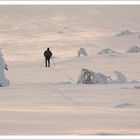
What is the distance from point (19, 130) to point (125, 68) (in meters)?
16.3

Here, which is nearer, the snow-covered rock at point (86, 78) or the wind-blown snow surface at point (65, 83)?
the wind-blown snow surface at point (65, 83)

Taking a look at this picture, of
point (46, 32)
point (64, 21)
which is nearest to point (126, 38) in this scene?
point (46, 32)

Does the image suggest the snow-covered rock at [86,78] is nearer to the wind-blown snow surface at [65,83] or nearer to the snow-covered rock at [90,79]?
the snow-covered rock at [90,79]

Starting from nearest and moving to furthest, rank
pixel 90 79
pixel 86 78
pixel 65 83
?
pixel 90 79
pixel 86 78
pixel 65 83

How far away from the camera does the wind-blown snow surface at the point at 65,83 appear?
322 inches

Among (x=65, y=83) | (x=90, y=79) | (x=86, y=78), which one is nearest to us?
(x=90, y=79)

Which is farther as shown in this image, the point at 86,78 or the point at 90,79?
the point at 86,78

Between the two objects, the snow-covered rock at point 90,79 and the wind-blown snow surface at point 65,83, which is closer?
the wind-blown snow surface at point 65,83

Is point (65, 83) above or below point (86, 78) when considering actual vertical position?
below

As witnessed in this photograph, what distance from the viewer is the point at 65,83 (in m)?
17.1

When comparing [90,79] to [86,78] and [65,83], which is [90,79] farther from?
[65,83]

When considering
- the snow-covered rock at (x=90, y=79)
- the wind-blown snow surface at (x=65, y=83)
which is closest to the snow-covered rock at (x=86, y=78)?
the snow-covered rock at (x=90, y=79)

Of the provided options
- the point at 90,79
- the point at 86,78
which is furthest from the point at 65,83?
the point at 90,79

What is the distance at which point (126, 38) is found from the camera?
45531 millimetres
